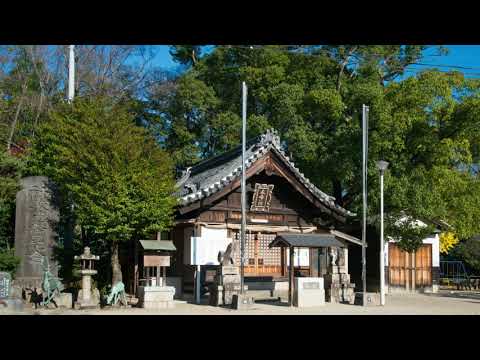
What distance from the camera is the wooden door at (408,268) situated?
25.8 m

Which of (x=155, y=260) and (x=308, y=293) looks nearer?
(x=155, y=260)

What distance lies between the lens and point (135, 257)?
18.3 metres

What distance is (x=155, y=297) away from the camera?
51.1 ft

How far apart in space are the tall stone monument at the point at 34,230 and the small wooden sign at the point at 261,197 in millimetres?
7451

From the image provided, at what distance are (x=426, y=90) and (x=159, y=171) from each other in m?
11.3

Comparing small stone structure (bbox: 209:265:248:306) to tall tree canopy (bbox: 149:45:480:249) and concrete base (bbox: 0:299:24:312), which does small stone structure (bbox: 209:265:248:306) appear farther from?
tall tree canopy (bbox: 149:45:480:249)

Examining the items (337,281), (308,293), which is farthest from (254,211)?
(308,293)

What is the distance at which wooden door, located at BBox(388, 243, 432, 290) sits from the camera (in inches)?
1017

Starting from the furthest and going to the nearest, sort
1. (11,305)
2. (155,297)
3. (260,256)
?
1. (260,256)
2. (155,297)
3. (11,305)

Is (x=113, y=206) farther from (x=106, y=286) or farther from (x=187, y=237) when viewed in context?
Result: (x=187, y=237)

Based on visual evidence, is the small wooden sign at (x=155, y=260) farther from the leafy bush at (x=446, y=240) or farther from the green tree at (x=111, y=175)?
the leafy bush at (x=446, y=240)

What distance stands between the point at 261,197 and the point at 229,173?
184 centimetres

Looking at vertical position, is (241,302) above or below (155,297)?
below

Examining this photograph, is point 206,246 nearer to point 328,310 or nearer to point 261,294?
point 261,294
